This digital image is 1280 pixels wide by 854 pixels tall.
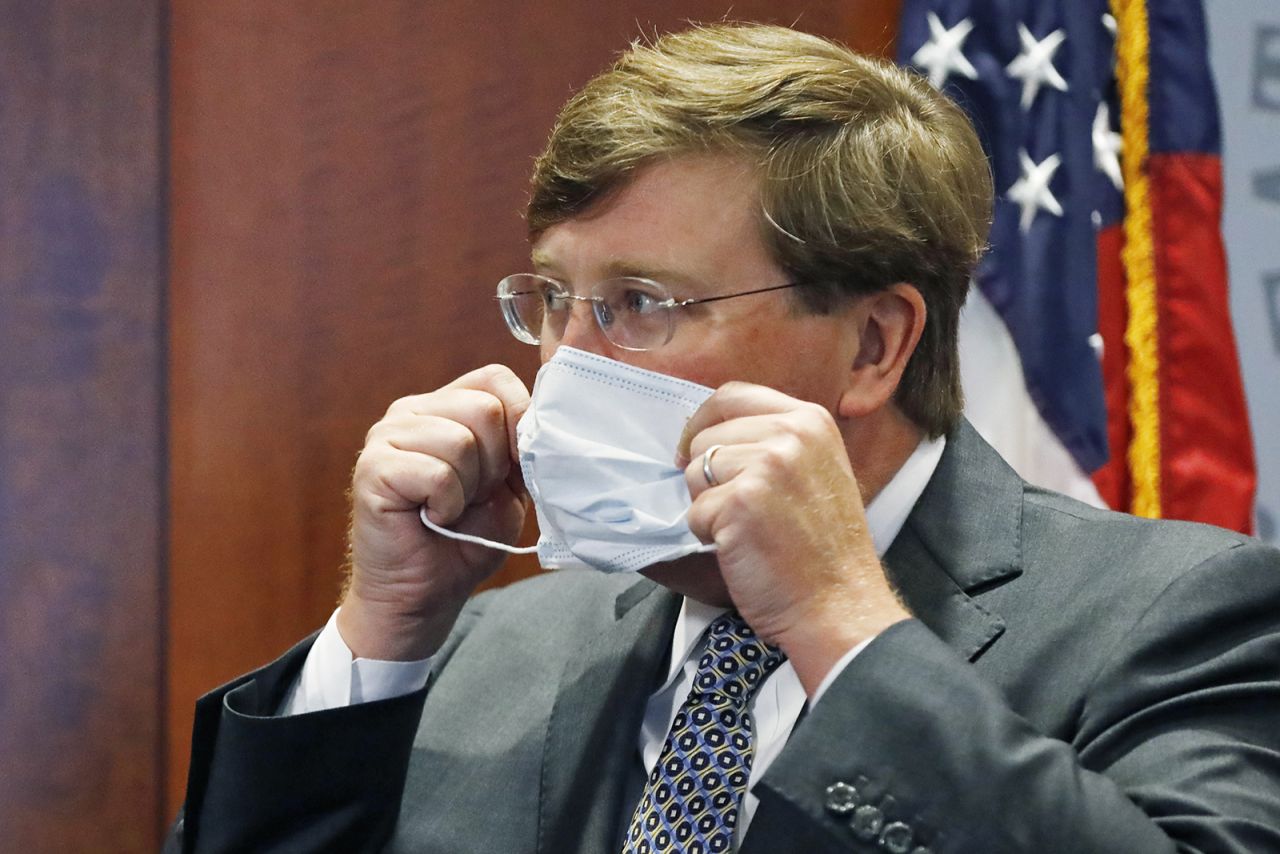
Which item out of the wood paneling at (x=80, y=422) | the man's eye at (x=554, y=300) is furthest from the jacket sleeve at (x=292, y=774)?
the wood paneling at (x=80, y=422)

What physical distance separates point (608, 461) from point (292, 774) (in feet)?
1.75

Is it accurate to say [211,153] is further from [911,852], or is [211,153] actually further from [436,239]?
[911,852]

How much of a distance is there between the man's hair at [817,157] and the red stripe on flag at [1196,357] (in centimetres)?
74

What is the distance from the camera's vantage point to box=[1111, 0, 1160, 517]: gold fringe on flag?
2.45 metres

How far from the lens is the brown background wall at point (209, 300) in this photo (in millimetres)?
2357

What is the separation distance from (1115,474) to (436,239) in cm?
124

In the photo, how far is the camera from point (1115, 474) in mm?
2480

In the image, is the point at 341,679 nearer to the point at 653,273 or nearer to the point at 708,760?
the point at 708,760

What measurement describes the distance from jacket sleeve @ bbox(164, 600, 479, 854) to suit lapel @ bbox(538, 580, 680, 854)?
188 millimetres

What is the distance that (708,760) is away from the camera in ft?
5.06

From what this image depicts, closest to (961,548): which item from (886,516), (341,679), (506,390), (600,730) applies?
(886,516)

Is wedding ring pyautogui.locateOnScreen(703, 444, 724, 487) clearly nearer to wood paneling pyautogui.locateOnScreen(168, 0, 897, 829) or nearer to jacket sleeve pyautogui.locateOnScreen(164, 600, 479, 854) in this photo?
jacket sleeve pyautogui.locateOnScreen(164, 600, 479, 854)

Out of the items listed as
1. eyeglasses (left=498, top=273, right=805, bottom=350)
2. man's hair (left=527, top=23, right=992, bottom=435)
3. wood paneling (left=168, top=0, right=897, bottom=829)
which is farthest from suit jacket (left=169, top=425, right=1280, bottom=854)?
wood paneling (left=168, top=0, right=897, bottom=829)

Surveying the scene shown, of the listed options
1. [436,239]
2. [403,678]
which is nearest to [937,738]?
[403,678]
